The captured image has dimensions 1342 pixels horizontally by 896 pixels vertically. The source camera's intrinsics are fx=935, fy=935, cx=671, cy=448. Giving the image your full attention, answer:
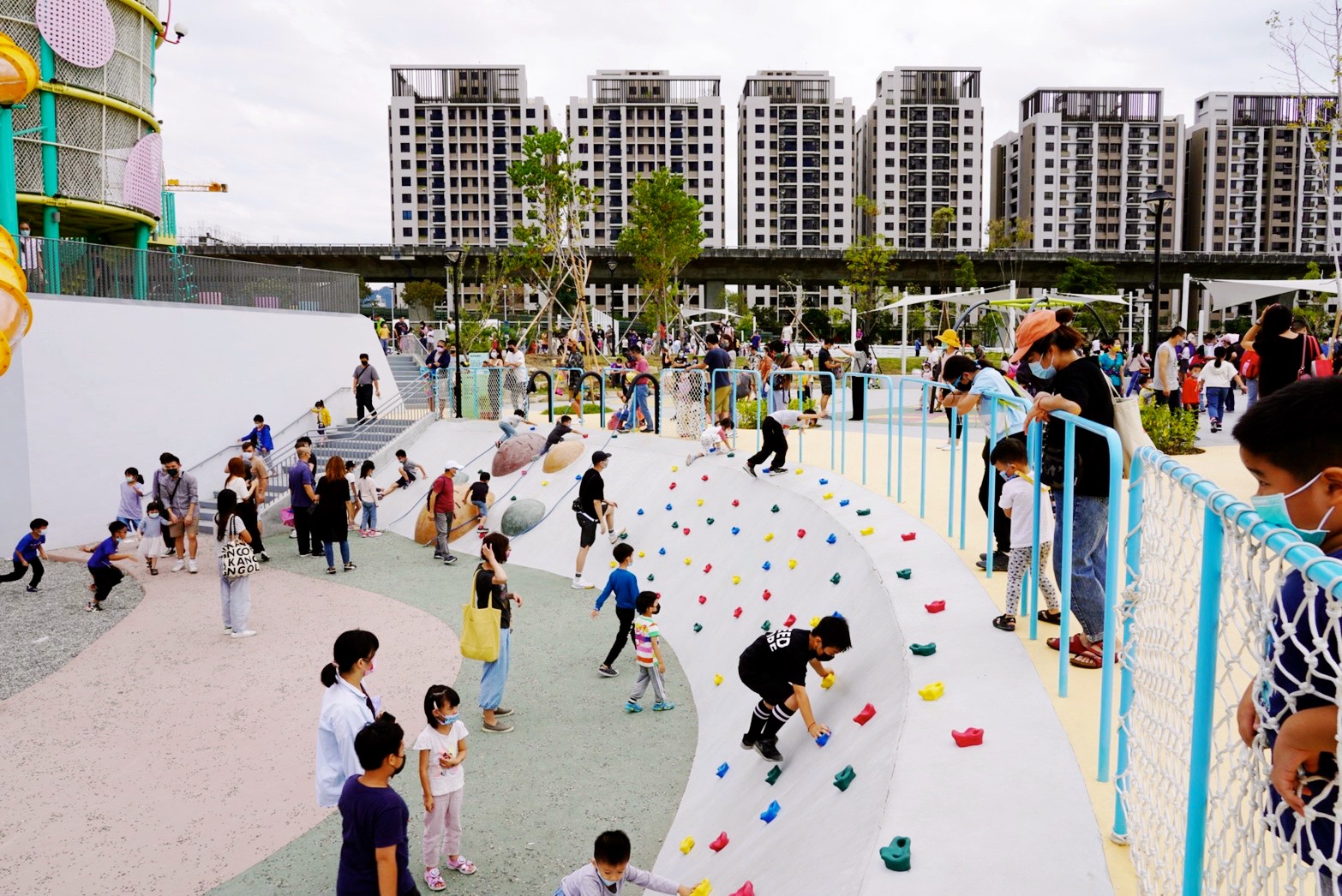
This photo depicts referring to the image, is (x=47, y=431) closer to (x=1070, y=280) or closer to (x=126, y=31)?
(x=126, y=31)

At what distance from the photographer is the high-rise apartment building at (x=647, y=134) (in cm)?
11606

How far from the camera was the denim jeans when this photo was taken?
485cm

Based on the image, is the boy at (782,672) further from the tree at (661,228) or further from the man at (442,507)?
the tree at (661,228)

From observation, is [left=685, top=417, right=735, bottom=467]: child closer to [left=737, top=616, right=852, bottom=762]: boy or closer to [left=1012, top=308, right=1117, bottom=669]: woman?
[left=737, top=616, right=852, bottom=762]: boy

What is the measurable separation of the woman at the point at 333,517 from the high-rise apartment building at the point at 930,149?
112914 millimetres

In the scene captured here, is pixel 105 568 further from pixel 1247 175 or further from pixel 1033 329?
pixel 1247 175

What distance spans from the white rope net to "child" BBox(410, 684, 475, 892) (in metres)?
3.77

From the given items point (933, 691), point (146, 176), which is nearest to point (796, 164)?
point (146, 176)

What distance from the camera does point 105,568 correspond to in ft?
40.1

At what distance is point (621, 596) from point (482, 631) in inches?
68.2

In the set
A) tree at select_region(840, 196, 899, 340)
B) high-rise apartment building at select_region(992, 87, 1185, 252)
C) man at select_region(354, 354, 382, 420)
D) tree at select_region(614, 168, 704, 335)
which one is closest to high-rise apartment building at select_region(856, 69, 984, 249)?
high-rise apartment building at select_region(992, 87, 1185, 252)

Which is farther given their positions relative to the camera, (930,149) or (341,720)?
(930,149)

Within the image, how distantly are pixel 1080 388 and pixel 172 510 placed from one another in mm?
14105

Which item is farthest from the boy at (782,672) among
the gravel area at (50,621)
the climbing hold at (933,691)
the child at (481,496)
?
the child at (481,496)
